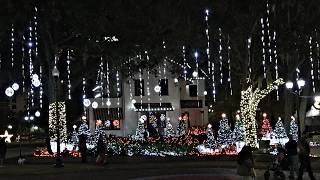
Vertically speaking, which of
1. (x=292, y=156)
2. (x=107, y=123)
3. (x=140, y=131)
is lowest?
(x=292, y=156)

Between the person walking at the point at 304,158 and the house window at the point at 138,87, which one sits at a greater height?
the house window at the point at 138,87

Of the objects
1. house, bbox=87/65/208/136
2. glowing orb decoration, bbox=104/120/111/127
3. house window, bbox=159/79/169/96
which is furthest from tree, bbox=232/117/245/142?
glowing orb decoration, bbox=104/120/111/127

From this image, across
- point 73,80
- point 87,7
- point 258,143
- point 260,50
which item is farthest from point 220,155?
point 73,80

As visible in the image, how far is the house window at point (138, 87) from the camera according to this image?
2186 inches

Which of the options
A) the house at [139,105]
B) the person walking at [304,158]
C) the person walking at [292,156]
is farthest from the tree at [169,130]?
the person walking at [304,158]

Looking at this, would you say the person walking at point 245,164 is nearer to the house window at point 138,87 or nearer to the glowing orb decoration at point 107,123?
the house window at point 138,87

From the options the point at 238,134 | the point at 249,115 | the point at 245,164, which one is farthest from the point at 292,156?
the point at 238,134

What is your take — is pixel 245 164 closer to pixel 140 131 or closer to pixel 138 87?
pixel 140 131

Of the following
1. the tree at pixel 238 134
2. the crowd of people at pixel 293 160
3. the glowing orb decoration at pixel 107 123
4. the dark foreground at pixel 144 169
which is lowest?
the dark foreground at pixel 144 169

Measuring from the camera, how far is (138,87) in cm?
5566

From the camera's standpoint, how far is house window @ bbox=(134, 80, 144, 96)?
5553cm

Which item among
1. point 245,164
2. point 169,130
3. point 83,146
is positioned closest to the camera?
point 245,164

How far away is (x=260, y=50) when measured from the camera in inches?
1449

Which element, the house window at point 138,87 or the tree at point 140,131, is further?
the house window at point 138,87
